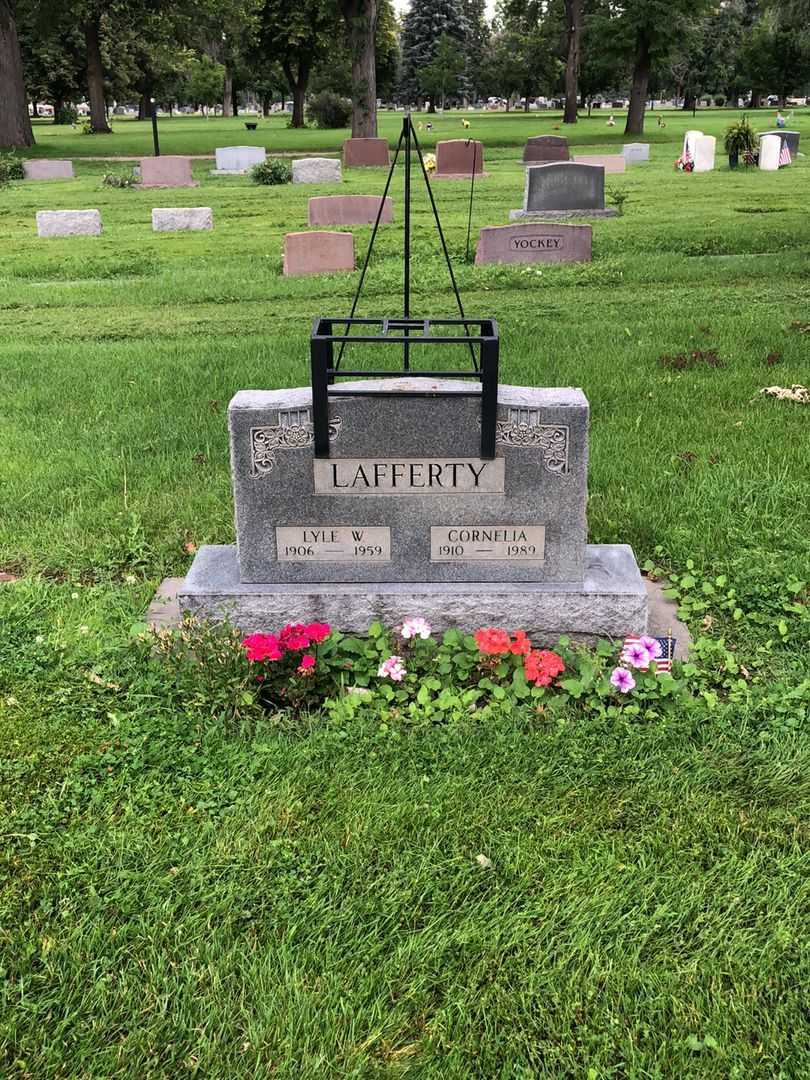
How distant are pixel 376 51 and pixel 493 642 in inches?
3047

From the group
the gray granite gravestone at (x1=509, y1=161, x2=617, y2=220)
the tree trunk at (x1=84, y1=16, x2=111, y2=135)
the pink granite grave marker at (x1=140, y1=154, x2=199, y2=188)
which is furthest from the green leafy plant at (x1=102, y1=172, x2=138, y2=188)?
the tree trunk at (x1=84, y1=16, x2=111, y2=135)

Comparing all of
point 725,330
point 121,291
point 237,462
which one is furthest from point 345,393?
point 121,291

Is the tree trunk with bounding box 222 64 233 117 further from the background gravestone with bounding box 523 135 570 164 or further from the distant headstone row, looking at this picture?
the distant headstone row

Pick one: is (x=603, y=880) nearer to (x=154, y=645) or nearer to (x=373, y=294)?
(x=154, y=645)

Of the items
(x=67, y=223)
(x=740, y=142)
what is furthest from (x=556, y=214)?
(x=740, y=142)

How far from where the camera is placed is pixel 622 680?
4000mm

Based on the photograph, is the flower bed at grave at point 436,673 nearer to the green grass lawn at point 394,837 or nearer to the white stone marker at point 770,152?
the green grass lawn at point 394,837

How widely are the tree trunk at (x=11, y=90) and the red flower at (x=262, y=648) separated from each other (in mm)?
37078

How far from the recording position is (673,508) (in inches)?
227

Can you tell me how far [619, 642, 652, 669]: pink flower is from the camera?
13.3 feet

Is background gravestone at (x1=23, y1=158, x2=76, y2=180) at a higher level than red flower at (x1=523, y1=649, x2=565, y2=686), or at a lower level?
higher

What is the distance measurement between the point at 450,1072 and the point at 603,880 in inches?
32.5

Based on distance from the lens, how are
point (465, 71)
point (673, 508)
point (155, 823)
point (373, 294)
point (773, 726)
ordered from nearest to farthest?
point (155, 823), point (773, 726), point (673, 508), point (373, 294), point (465, 71)

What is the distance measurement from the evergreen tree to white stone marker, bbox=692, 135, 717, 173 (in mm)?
77391
